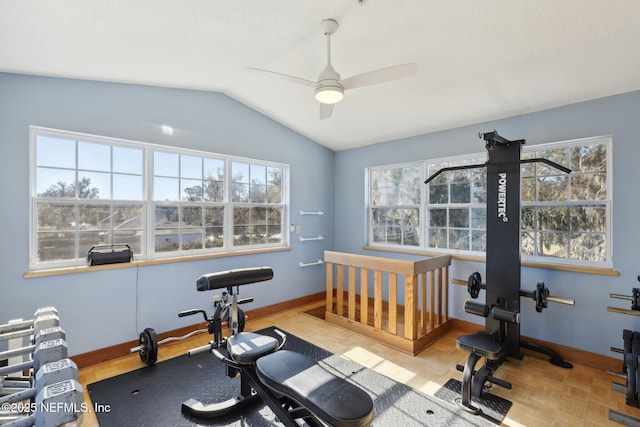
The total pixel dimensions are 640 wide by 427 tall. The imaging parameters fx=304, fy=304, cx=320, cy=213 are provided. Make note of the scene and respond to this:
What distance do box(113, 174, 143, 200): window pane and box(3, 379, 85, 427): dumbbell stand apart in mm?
2971

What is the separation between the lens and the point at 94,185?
3.06m

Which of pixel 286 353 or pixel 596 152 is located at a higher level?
pixel 596 152

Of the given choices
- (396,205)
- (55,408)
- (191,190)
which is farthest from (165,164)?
(55,408)

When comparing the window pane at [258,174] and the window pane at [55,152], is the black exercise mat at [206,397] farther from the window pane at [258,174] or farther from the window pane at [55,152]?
the window pane at [258,174]

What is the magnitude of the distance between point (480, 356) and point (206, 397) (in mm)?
2259

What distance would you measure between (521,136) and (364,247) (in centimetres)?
253

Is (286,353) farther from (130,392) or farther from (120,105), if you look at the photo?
(120,105)

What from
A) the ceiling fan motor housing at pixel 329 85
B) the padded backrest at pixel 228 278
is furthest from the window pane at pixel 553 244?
the padded backrest at pixel 228 278

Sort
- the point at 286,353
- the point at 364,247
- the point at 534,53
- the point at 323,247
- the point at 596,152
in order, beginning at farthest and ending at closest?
the point at 323,247, the point at 364,247, the point at 596,152, the point at 534,53, the point at 286,353

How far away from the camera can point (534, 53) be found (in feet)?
7.79

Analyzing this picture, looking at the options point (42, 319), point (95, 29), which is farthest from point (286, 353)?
point (95, 29)

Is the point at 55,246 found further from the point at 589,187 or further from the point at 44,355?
the point at 589,187

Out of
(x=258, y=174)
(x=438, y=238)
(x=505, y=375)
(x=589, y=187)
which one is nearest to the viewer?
(x=505, y=375)

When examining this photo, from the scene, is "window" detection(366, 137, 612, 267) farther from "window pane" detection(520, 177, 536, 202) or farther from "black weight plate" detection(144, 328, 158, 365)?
"black weight plate" detection(144, 328, 158, 365)
